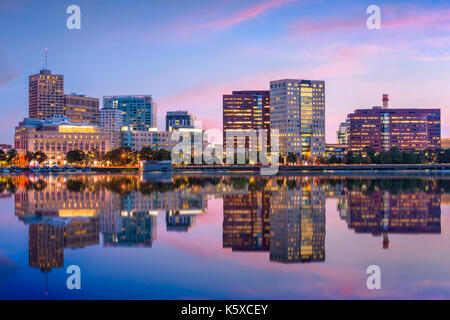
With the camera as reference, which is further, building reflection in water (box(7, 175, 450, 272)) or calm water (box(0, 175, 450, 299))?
building reflection in water (box(7, 175, 450, 272))

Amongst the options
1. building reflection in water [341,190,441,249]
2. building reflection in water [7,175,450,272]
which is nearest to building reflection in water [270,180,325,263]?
building reflection in water [7,175,450,272]

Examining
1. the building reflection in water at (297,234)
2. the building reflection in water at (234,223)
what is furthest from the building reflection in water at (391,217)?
the building reflection in water at (297,234)

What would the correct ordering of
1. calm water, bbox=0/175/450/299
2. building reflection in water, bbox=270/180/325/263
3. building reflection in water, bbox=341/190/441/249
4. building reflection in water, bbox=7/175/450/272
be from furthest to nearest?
building reflection in water, bbox=341/190/441/249
building reflection in water, bbox=7/175/450/272
building reflection in water, bbox=270/180/325/263
calm water, bbox=0/175/450/299

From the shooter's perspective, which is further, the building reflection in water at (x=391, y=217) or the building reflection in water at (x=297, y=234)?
the building reflection in water at (x=391, y=217)

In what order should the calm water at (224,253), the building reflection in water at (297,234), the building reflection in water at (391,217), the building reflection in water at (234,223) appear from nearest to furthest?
the calm water at (224,253) → the building reflection in water at (297,234) → the building reflection in water at (234,223) → the building reflection in water at (391,217)

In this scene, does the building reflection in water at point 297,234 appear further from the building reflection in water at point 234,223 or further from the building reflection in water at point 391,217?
the building reflection in water at point 391,217

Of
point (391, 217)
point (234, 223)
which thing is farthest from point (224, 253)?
point (391, 217)

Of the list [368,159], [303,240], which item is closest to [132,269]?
[303,240]

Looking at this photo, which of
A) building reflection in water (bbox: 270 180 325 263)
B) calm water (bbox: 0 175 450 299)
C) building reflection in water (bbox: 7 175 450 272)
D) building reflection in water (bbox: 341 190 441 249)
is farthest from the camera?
building reflection in water (bbox: 341 190 441 249)

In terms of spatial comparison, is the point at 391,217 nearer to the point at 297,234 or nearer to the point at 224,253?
the point at 297,234

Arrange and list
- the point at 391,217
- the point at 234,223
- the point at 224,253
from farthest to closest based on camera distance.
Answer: the point at 391,217
the point at 234,223
the point at 224,253

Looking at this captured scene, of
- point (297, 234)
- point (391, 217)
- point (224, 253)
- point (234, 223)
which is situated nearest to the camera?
point (224, 253)

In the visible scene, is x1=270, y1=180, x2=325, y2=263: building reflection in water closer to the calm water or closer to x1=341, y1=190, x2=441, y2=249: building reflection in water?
the calm water

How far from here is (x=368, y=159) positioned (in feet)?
607
